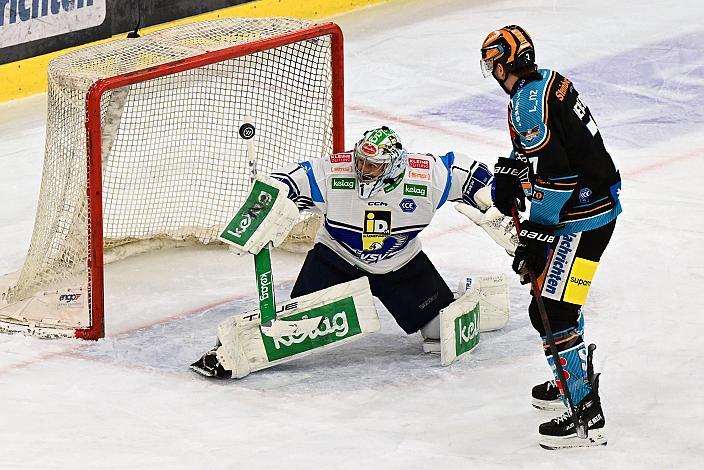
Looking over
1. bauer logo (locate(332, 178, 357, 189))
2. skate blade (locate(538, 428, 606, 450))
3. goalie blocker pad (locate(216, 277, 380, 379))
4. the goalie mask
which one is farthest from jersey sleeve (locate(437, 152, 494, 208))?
skate blade (locate(538, 428, 606, 450))

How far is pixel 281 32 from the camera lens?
5418 millimetres

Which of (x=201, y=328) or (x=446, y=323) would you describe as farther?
(x=201, y=328)

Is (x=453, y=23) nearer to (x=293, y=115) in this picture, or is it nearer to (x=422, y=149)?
(x=422, y=149)

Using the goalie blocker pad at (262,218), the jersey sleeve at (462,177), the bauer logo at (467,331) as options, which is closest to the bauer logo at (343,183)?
the goalie blocker pad at (262,218)

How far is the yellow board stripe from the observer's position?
7461mm

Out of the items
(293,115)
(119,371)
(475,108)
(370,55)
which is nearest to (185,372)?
(119,371)

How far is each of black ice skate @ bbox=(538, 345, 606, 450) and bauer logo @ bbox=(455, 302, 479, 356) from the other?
65cm

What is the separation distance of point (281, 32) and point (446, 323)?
4.43ft

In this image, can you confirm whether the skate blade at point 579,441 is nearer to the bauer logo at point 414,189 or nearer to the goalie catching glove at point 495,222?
the goalie catching glove at point 495,222

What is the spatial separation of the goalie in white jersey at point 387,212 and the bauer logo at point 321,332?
130mm

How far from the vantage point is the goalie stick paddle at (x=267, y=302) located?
466 centimetres

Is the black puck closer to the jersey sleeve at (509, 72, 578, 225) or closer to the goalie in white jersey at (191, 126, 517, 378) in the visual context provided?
the goalie in white jersey at (191, 126, 517, 378)

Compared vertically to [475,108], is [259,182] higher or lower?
higher

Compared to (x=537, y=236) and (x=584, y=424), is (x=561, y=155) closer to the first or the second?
(x=537, y=236)
